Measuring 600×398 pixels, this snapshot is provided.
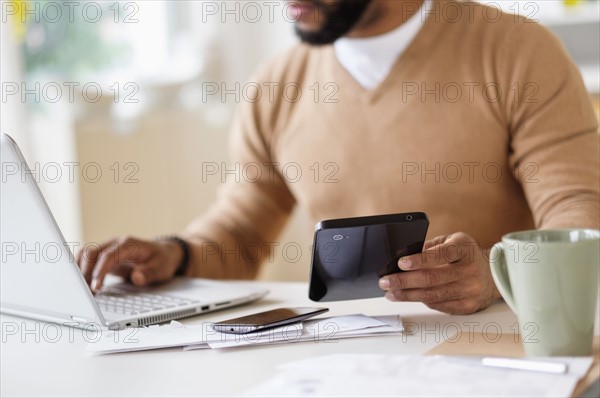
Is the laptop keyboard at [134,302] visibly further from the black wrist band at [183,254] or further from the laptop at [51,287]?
the black wrist band at [183,254]

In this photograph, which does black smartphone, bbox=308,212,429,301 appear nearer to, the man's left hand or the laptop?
the man's left hand

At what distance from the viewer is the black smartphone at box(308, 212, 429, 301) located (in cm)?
94

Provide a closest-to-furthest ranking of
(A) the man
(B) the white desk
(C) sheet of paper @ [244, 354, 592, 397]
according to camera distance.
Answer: (C) sheet of paper @ [244, 354, 592, 397]
(B) the white desk
(A) the man

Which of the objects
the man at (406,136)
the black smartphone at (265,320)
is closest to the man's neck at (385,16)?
the man at (406,136)

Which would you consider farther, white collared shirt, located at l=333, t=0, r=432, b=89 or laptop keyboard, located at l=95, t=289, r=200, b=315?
white collared shirt, located at l=333, t=0, r=432, b=89

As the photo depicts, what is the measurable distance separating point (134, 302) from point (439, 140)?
0.62 meters

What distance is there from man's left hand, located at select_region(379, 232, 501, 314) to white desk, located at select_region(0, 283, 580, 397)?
18mm

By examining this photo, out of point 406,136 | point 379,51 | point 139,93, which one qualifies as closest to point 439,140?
point 406,136

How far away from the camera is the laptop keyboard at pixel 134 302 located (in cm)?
111

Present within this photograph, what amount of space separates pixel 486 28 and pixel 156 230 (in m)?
1.70

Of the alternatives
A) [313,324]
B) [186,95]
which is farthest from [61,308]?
[186,95]

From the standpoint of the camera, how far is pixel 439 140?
150 cm

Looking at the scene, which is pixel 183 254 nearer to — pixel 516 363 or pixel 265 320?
pixel 265 320

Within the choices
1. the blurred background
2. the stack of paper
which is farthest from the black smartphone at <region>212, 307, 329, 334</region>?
the blurred background
